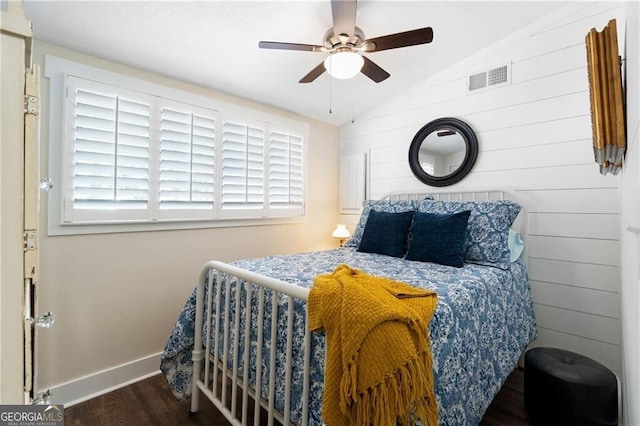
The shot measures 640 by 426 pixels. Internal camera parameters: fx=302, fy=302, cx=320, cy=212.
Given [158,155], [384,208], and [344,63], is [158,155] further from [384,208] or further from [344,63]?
[384,208]

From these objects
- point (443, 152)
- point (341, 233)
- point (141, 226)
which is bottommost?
point (341, 233)

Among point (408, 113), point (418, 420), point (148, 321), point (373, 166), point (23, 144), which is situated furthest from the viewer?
point (373, 166)

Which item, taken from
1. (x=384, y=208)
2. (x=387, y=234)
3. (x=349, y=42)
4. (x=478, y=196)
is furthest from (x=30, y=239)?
(x=478, y=196)

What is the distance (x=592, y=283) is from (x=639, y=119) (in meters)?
2.04

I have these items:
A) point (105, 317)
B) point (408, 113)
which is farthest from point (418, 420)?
point (408, 113)

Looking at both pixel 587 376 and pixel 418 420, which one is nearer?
pixel 418 420

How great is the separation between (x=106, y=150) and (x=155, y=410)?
68.2 inches

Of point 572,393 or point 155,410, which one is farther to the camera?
point 155,410

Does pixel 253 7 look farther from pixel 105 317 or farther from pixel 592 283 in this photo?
pixel 592 283

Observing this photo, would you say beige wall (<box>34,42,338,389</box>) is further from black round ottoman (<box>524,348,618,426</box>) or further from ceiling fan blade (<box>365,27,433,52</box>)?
black round ottoman (<box>524,348,618,426</box>)

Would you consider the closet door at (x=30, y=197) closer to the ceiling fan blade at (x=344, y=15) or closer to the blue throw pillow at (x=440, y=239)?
the ceiling fan blade at (x=344, y=15)

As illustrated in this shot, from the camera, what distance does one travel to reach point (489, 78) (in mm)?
2627

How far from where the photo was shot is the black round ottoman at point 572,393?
1565mm

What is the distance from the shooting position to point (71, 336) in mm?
1987
